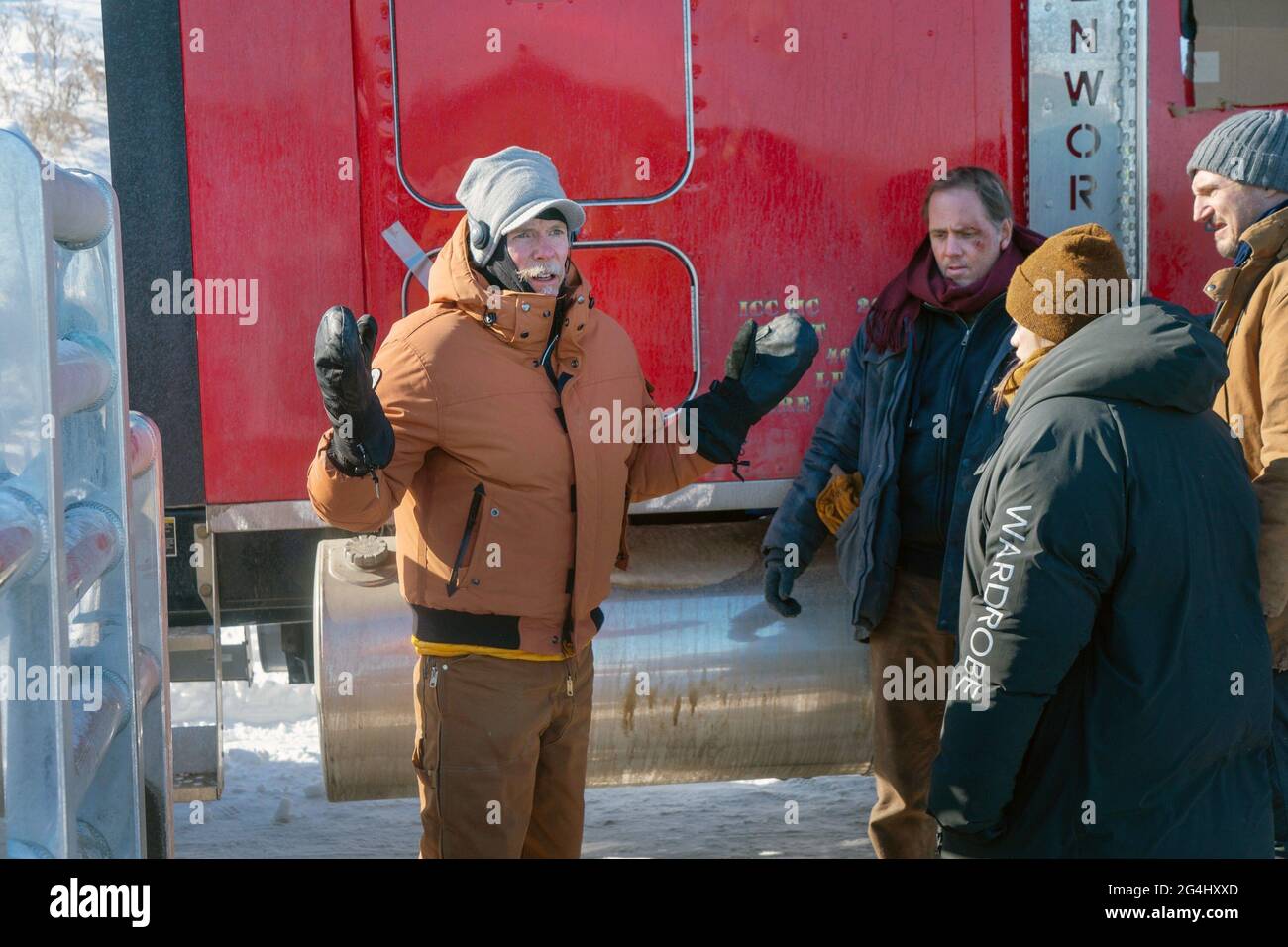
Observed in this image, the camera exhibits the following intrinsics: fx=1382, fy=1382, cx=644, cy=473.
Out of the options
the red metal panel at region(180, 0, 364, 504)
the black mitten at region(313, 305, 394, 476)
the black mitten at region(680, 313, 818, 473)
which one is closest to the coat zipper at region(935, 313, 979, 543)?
the black mitten at region(680, 313, 818, 473)

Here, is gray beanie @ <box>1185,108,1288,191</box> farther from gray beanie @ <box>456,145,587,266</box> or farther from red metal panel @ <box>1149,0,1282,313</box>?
gray beanie @ <box>456,145,587,266</box>

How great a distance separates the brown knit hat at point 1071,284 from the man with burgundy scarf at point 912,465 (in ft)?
2.91

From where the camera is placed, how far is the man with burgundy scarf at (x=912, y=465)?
340 centimetres

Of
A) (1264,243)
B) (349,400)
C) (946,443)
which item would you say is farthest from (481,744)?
(1264,243)

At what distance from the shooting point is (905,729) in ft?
11.6

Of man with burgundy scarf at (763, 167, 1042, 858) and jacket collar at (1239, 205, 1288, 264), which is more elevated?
jacket collar at (1239, 205, 1288, 264)

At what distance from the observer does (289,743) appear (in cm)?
579

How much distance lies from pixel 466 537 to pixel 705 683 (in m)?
1.22

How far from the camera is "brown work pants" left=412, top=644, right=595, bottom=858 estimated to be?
2.83 meters

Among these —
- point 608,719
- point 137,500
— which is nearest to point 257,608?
point 608,719

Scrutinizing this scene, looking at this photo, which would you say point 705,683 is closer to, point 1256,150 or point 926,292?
point 926,292

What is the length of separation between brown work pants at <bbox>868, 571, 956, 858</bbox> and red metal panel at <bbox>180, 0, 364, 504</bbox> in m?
1.59

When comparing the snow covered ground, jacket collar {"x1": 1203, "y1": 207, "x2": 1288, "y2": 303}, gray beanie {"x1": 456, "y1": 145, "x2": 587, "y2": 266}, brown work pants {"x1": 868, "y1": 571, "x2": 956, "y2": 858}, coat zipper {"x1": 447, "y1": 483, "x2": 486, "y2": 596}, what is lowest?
the snow covered ground

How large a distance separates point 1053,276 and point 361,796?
7.66 ft
